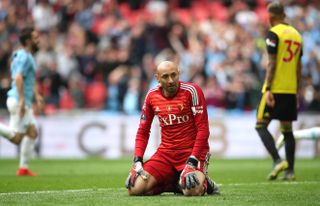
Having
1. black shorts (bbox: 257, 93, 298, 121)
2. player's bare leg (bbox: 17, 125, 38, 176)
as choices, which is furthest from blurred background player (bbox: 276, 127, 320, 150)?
player's bare leg (bbox: 17, 125, 38, 176)

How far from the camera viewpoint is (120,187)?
11.0 metres

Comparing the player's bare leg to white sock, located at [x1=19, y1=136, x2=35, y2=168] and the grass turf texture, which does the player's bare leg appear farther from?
the grass turf texture

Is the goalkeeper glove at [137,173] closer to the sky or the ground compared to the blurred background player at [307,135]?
closer to the ground

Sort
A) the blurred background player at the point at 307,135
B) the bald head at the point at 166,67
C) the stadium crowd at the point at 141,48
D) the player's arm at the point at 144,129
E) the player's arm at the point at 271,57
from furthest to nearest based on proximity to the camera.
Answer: the stadium crowd at the point at 141,48 → the blurred background player at the point at 307,135 → the player's arm at the point at 271,57 → the player's arm at the point at 144,129 → the bald head at the point at 166,67

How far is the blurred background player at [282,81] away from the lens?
12.0 metres

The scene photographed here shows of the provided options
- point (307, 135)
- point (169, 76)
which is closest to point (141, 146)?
point (169, 76)

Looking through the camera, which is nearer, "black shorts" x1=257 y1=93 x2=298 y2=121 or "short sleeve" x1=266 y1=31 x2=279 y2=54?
"short sleeve" x1=266 y1=31 x2=279 y2=54

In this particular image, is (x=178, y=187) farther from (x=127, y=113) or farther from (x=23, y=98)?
(x=127, y=113)

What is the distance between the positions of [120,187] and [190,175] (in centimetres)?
225

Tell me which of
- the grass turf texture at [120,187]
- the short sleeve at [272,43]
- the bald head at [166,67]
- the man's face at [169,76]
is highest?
the short sleeve at [272,43]

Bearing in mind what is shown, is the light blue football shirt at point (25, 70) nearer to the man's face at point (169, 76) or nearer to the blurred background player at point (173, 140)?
the blurred background player at point (173, 140)

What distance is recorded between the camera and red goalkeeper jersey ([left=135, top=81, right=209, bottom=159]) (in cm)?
929

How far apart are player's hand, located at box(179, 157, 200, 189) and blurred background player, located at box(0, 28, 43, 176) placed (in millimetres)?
5091

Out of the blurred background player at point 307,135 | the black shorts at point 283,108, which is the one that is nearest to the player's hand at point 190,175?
Result: the black shorts at point 283,108
